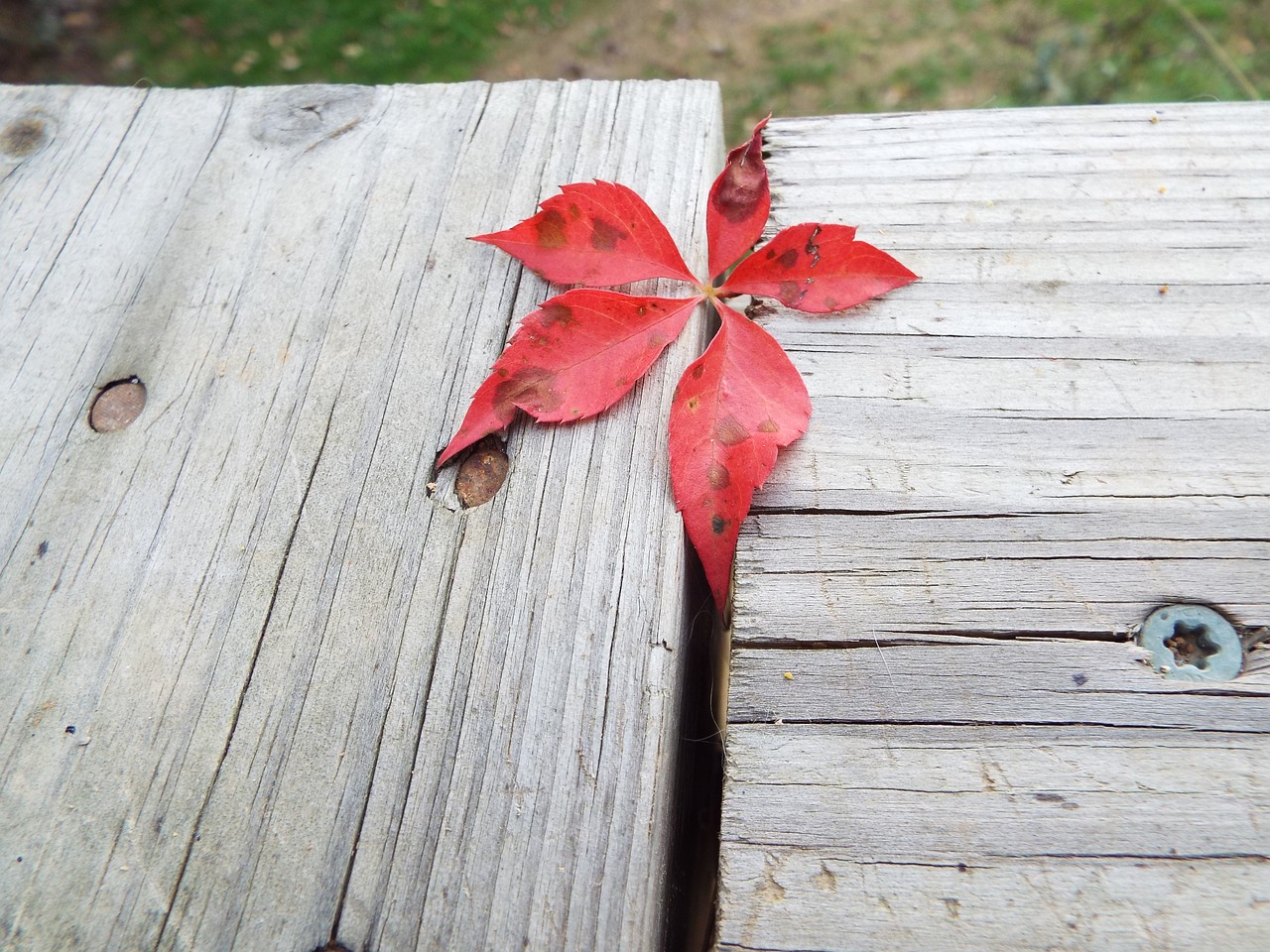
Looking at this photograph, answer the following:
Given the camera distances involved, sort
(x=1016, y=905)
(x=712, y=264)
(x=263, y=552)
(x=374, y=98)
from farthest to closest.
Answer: (x=374, y=98) → (x=712, y=264) → (x=263, y=552) → (x=1016, y=905)

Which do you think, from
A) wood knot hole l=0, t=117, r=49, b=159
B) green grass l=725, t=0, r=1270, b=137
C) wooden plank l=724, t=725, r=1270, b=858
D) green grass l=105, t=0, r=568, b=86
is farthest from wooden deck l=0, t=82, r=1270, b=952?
green grass l=105, t=0, r=568, b=86

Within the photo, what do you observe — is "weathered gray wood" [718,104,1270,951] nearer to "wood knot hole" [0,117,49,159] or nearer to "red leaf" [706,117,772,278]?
"red leaf" [706,117,772,278]

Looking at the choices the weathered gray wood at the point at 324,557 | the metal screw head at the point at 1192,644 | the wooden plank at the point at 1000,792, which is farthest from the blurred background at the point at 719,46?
the wooden plank at the point at 1000,792

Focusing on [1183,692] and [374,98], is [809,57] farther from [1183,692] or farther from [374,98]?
[1183,692]

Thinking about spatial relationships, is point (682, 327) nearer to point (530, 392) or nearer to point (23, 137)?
point (530, 392)

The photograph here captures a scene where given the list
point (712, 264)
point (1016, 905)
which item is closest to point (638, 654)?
point (1016, 905)
